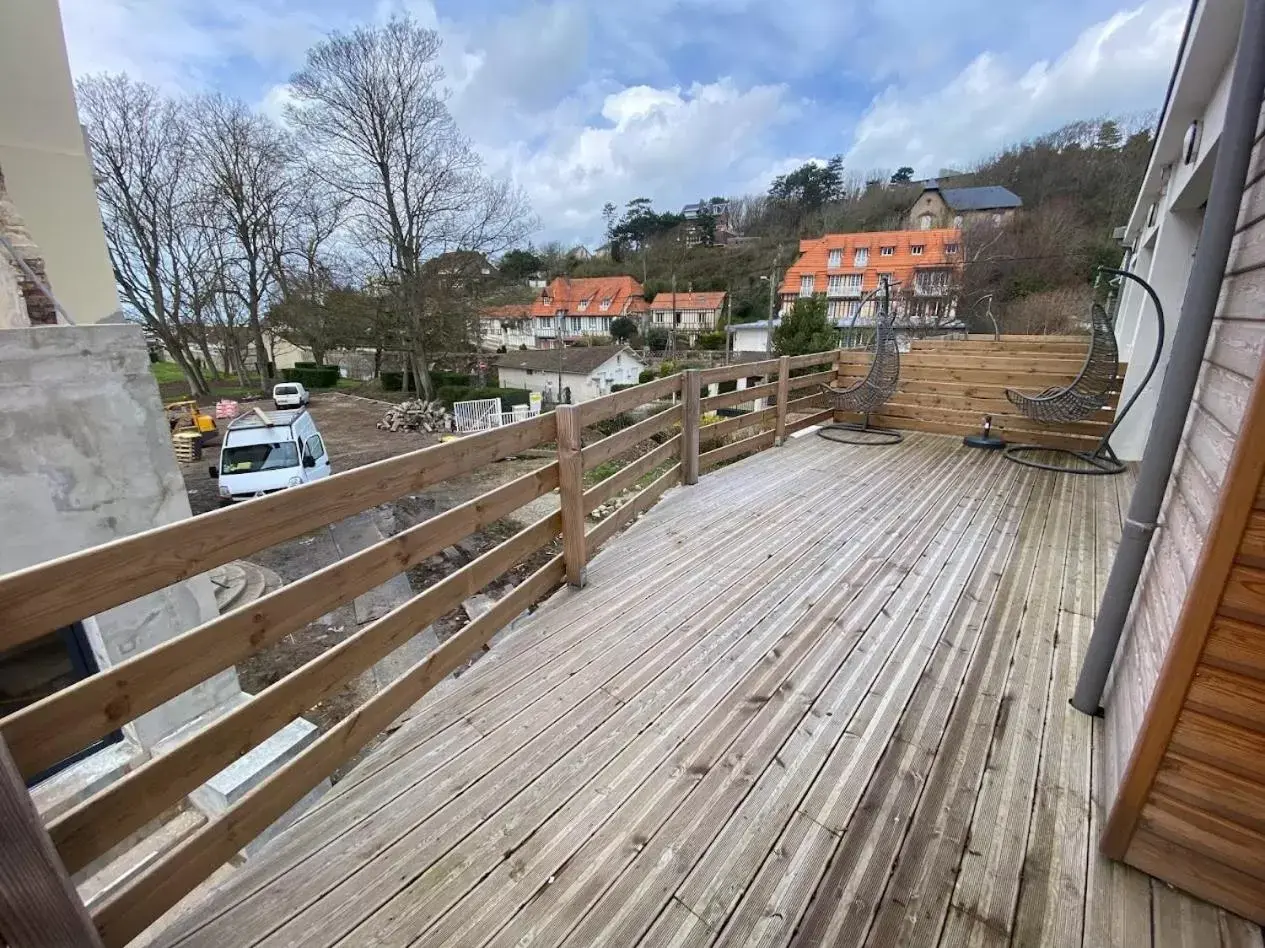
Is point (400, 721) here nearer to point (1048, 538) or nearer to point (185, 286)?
point (1048, 538)

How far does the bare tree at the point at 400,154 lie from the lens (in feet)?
47.8

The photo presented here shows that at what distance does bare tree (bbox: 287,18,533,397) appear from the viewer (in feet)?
47.8

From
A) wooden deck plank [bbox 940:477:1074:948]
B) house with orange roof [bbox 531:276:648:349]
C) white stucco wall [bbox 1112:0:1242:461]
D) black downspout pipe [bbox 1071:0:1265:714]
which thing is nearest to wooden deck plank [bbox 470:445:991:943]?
wooden deck plank [bbox 940:477:1074:948]

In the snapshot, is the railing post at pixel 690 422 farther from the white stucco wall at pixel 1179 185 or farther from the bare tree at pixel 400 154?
the bare tree at pixel 400 154

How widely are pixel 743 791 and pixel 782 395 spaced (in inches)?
163

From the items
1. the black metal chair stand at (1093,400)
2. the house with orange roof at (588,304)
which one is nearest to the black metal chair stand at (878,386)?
the black metal chair stand at (1093,400)

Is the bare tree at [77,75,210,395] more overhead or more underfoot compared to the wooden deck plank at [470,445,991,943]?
more overhead

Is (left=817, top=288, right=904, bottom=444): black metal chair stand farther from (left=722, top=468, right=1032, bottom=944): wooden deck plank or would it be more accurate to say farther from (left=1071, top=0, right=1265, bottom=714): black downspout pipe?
A: (left=1071, top=0, right=1265, bottom=714): black downspout pipe

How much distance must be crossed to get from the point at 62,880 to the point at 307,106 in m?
19.4

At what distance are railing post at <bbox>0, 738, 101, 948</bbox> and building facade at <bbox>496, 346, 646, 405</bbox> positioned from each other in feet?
74.3

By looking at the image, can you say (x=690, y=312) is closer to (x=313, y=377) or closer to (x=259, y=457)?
(x=313, y=377)

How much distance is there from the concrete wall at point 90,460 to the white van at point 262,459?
5.54 m

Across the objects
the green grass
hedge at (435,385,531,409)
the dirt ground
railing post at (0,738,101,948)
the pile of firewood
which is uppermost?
railing post at (0,738,101,948)

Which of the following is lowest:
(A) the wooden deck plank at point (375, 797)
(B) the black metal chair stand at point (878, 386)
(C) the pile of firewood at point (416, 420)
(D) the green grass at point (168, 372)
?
(C) the pile of firewood at point (416, 420)
